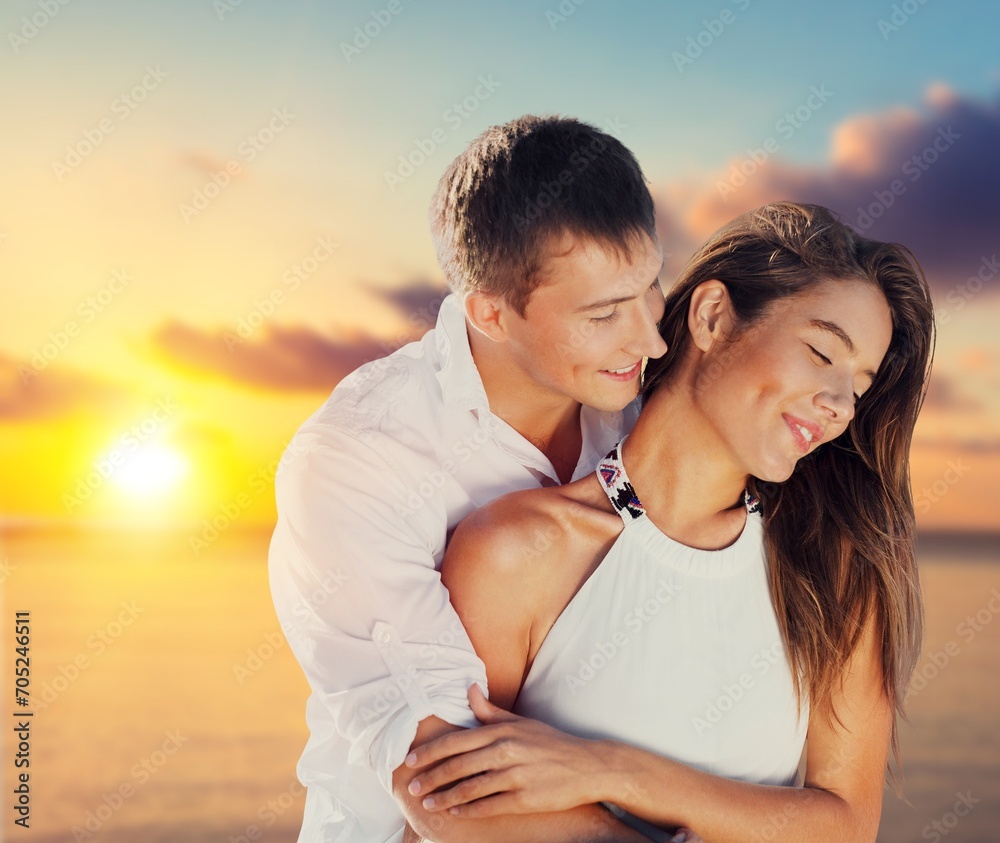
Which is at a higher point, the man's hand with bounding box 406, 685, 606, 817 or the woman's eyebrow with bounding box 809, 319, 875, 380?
the woman's eyebrow with bounding box 809, 319, 875, 380

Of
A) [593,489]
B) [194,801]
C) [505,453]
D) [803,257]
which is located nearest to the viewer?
[803,257]

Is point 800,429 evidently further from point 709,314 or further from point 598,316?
point 598,316

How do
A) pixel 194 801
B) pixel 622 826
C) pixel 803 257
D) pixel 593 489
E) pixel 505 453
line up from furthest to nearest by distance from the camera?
pixel 194 801 → pixel 505 453 → pixel 593 489 → pixel 803 257 → pixel 622 826

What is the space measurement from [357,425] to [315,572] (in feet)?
1.10

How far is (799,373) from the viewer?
2082mm

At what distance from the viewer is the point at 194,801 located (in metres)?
6.93

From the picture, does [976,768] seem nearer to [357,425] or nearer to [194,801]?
[194,801]

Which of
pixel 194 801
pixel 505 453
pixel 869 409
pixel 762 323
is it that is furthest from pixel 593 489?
pixel 194 801

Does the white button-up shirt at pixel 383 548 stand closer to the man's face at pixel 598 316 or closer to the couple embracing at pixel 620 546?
the couple embracing at pixel 620 546

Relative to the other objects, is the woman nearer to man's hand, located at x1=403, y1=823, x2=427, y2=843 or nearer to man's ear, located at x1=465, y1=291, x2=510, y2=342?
man's hand, located at x1=403, y1=823, x2=427, y2=843

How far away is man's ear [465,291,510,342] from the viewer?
2.48 m

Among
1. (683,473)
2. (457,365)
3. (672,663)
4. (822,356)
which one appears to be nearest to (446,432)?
(457,365)

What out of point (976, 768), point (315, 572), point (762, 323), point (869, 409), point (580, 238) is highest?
point (580, 238)

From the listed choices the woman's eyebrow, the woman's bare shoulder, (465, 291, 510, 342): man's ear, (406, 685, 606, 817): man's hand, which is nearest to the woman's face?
the woman's eyebrow
